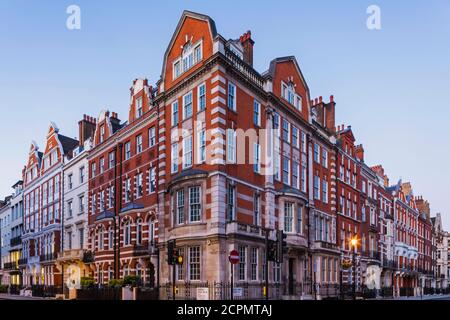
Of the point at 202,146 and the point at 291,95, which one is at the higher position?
the point at 291,95

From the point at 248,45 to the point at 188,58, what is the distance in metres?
5.20

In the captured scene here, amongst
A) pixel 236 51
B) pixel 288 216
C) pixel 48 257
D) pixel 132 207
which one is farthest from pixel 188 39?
pixel 48 257

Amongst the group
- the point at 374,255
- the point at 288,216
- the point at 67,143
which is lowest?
the point at 374,255

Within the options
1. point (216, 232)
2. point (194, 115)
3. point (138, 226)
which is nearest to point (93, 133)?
point (138, 226)

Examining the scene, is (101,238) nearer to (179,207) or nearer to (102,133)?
(102,133)

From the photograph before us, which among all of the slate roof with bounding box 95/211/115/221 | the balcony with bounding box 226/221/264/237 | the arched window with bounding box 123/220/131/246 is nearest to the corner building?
the balcony with bounding box 226/221/264/237

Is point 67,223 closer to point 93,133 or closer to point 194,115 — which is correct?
point 93,133

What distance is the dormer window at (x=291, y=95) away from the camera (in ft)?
124

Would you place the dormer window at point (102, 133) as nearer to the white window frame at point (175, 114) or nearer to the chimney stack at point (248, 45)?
the white window frame at point (175, 114)

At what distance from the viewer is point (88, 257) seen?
4019 centimetres

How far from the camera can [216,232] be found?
93.2 ft

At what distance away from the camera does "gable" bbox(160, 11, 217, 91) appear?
30.5 metres

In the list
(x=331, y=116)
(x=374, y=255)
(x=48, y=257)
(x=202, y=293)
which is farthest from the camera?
(x=374, y=255)
